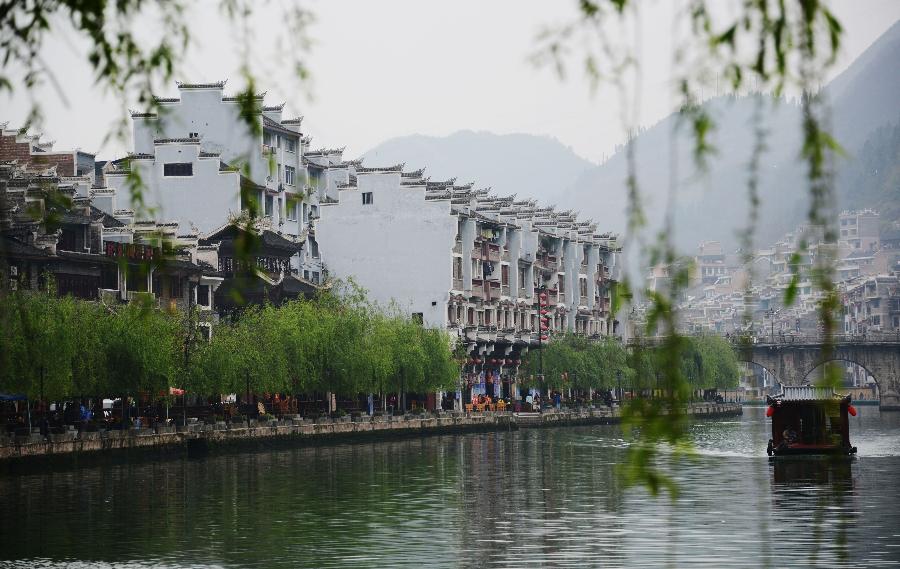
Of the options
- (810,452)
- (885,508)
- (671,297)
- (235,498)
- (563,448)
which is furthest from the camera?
(563,448)

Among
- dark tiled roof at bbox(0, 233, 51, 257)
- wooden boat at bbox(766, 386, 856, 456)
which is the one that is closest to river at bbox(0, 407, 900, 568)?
wooden boat at bbox(766, 386, 856, 456)

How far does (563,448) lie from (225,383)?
A: 746 inches

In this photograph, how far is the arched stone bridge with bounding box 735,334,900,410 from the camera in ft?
533

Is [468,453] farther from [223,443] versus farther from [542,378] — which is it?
[542,378]

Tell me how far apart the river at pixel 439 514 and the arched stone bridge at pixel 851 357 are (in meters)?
96.8

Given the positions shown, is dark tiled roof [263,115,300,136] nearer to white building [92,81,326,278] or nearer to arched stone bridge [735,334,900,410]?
white building [92,81,326,278]

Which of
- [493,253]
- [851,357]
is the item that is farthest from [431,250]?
[851,357]

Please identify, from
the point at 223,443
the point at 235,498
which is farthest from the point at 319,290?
the point at 235,498

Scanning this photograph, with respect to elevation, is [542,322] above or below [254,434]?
above

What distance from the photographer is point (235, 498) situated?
47.1 m

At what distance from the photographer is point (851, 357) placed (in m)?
163

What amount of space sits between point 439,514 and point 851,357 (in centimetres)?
12755

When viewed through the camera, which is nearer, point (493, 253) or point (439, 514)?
point (439, 514)

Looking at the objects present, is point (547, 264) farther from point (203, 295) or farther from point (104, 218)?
point (104, 218)
